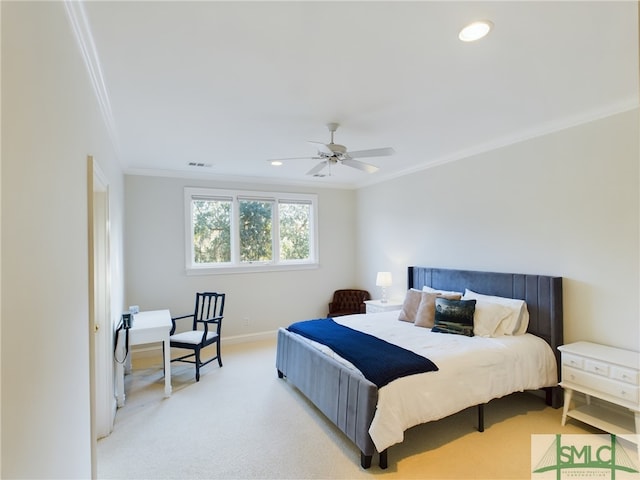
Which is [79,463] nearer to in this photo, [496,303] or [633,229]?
[496,303]

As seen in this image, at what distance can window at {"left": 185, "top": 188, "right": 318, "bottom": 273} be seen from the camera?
5.12m

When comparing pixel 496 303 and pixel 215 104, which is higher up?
pixel 215 104

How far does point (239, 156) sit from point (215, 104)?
149 centimetres

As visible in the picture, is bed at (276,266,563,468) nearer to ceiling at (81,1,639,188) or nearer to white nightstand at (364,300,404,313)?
white nightstand at (364,300,404,313)

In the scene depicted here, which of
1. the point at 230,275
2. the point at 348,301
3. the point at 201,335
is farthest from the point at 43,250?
the point at 348,301

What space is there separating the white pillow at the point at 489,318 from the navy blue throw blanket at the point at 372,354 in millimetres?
992

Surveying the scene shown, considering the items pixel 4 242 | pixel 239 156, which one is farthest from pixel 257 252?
pixel 4 242

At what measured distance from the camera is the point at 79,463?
66.4 inches

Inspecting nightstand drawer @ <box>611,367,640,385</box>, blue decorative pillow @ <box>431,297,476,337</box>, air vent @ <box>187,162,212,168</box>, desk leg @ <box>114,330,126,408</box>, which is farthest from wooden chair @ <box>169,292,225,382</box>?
nightstand drawer @ <box>611,367,640,385</box>

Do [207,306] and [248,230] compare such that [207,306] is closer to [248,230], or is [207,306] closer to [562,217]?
[248,230]

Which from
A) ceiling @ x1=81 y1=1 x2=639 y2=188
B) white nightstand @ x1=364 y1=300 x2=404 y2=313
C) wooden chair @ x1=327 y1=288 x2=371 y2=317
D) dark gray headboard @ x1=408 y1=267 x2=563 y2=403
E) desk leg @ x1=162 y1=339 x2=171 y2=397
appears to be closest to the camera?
ceiling @ x1=81 y1=1 x2=639 y2=188

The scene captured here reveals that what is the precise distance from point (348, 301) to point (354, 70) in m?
4.33

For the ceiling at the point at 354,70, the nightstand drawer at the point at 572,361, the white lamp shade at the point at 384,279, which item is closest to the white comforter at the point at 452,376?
the nightstand drawer at the point at 572,361

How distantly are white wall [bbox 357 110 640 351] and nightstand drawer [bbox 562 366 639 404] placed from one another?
42cm
